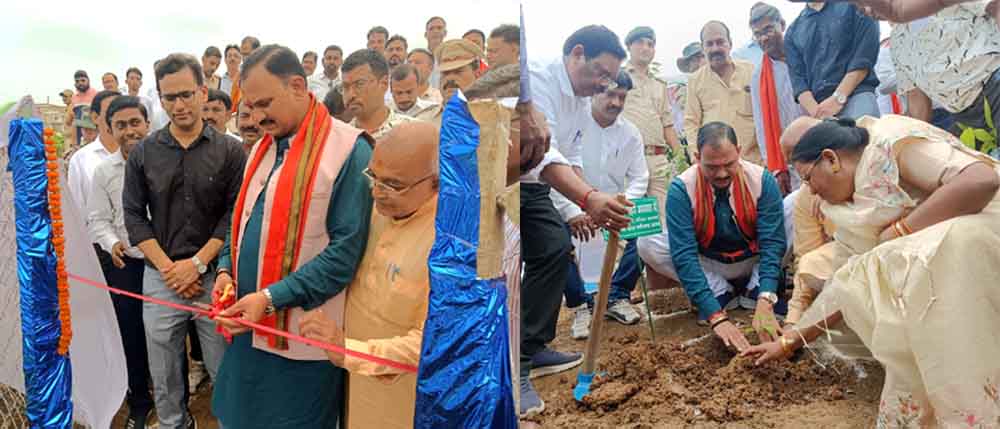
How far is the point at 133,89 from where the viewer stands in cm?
200

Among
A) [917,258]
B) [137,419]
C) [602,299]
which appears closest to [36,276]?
[137,419]

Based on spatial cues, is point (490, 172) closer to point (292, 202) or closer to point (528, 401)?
point (292, 202)

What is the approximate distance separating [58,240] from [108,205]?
0.50 m

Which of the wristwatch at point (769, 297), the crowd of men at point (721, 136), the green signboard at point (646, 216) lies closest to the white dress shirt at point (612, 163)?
the crowd of men at point (721, 136)

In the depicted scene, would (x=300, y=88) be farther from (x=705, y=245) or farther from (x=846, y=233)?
(x=705, y=245)

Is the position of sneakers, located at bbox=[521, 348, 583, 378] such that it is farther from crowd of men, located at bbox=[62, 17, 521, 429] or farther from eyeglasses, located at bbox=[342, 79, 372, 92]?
eyeglasses, located at bbox=[342, 79, 372, 92]

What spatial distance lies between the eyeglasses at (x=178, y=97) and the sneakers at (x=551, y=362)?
5.66 feet

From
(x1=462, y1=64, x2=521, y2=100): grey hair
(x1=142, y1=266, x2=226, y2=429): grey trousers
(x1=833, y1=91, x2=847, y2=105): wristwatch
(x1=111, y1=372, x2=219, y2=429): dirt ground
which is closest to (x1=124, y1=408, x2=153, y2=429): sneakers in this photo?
(x1=111, y1=372, x2=219, y2=429): dirt ground

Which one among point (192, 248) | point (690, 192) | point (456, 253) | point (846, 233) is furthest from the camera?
point (690, 192)

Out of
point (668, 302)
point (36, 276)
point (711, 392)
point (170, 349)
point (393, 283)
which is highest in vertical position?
point (393, 283)

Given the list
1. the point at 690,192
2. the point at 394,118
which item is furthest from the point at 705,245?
the point at 394,118

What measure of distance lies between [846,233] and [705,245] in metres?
1.39

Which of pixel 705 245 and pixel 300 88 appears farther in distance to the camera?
pixel 705 245

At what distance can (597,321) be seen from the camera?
2809mm
